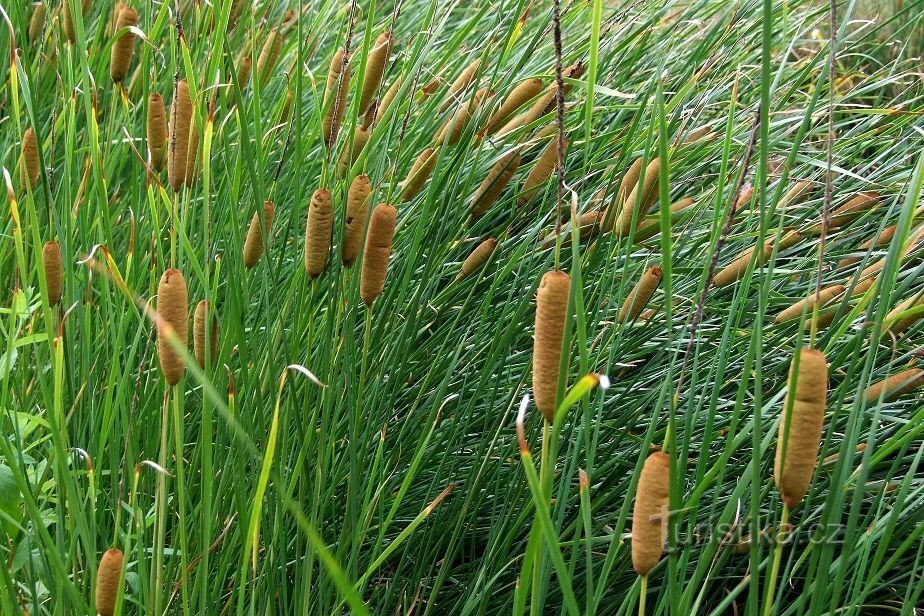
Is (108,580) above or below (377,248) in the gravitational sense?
below

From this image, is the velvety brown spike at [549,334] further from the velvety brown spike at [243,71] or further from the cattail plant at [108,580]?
the velvety brown spike at [243,71]

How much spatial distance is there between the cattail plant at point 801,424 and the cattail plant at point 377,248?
483mm

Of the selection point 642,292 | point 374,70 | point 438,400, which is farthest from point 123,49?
point 642,292

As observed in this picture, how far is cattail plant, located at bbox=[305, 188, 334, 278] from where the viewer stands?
1116 millimetres

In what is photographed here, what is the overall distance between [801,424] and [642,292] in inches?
19.9

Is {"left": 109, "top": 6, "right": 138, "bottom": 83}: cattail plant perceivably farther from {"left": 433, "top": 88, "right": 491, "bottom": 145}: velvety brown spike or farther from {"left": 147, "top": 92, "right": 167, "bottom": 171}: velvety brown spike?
{"left": 433, "top": 88, "right": 491, "bottom": 145}: velvety brown spike

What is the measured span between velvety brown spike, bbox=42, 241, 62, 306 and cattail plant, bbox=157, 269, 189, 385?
262 mm

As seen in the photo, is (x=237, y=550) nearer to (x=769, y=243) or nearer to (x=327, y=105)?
(x=327, y=105)

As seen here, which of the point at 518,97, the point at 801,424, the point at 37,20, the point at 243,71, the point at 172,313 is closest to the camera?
the point at 801,424

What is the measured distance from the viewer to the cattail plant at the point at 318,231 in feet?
3.66

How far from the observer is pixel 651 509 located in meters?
0.75

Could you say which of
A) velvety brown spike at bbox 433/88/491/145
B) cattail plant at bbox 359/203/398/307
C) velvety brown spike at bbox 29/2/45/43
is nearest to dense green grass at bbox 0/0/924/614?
velvety brown spike at bbox 433/88/491/145

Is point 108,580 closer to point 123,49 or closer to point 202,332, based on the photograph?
point 202,332

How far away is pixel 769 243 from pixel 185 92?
975 mm
